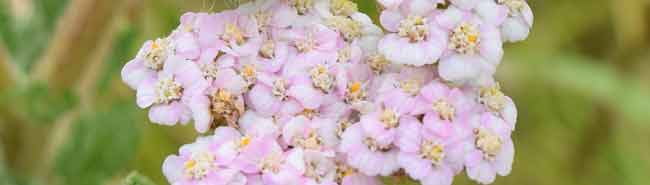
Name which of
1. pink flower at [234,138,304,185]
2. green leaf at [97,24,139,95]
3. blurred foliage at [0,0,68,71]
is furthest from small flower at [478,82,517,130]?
blurred foliage at [0,0,68,71]

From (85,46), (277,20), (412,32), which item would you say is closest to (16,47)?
(85,46)

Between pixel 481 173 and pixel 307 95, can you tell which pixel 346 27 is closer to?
pixel 307 95

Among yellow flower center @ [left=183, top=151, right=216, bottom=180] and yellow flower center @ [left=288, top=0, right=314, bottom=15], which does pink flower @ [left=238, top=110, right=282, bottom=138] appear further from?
yellow flower center @ [left=288, top=0, right=314, bottom=15]

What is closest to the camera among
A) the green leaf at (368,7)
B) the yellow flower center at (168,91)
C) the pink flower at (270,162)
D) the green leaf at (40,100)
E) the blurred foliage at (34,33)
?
the pink flower at (270,162)

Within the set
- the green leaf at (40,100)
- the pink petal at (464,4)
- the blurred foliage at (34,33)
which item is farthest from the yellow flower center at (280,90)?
the blurred foliage at (34,33)

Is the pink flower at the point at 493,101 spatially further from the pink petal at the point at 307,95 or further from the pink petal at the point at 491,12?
the pink petal at the point at 307,95

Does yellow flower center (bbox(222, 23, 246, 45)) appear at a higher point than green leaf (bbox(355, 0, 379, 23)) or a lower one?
higher
